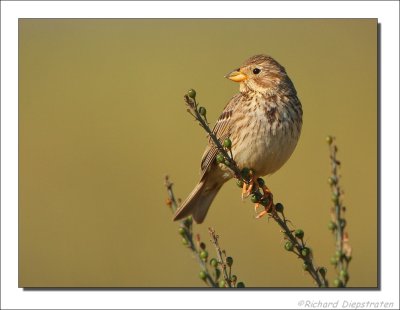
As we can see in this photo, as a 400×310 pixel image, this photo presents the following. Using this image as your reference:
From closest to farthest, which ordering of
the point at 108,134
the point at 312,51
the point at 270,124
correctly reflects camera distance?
the point at 270,124 → the point at 312,51 → the point at 108,134

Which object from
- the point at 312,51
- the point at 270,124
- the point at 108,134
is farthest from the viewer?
the point at 108,134

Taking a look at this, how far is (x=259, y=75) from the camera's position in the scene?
5133 millimetres

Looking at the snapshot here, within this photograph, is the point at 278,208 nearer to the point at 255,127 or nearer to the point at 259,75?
the point at 255,127

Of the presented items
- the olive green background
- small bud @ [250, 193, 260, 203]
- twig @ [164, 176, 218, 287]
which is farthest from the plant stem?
the olive green background

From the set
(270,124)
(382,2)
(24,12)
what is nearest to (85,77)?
(24,12)

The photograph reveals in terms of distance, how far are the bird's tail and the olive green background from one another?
0.33 meters

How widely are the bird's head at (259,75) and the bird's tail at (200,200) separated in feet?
2.39

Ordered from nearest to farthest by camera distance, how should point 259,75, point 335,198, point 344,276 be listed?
1. point 344,276
2. point 335,198
3. point 259,75

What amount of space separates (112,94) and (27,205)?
1.30 meters

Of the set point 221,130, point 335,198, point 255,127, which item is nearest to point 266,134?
point 255,127

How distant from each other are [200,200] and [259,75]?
38.0 inches

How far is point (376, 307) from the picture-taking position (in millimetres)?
4867

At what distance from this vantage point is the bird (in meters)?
4.77

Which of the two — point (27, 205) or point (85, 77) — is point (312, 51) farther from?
point (27, 205)
